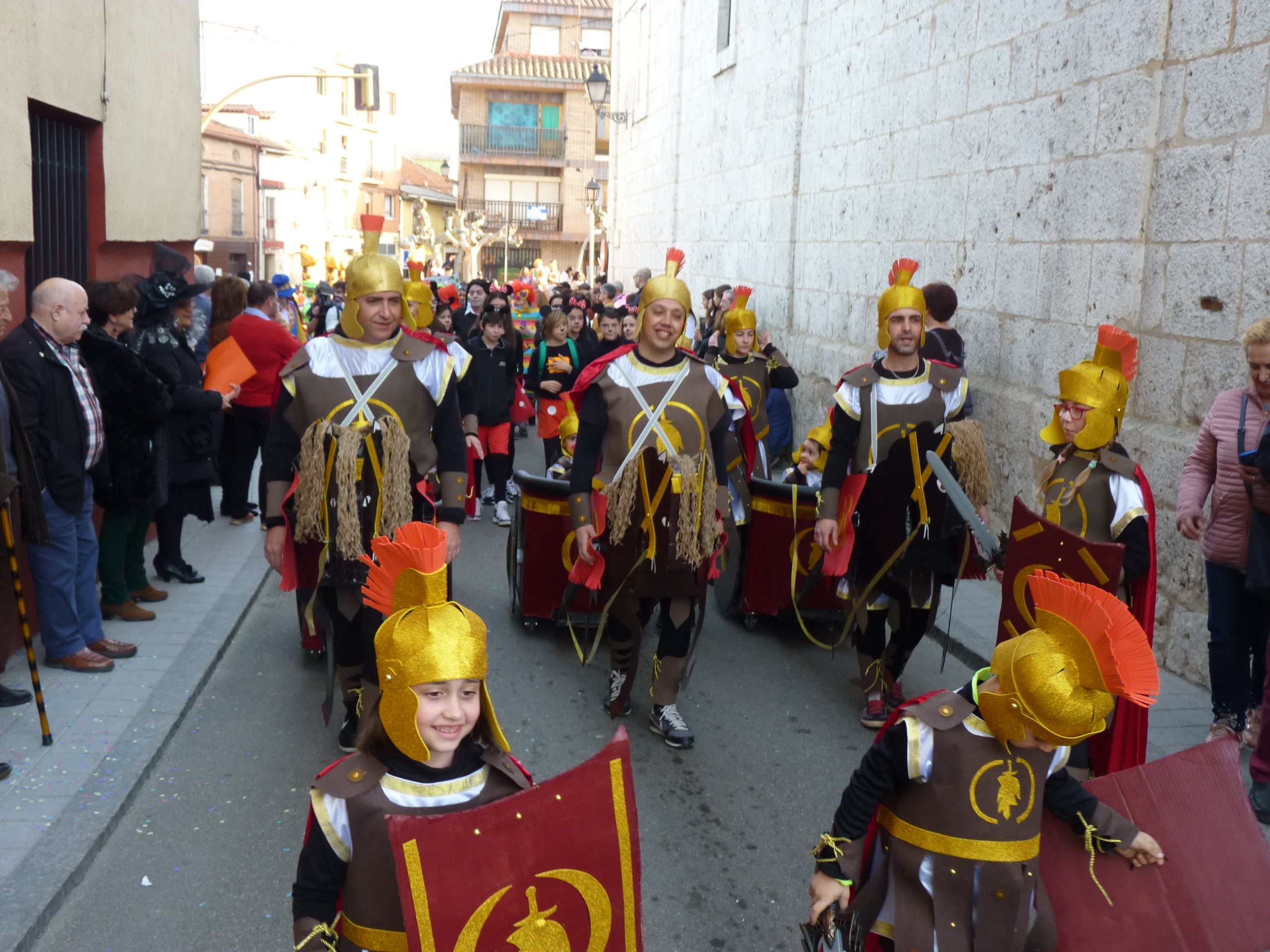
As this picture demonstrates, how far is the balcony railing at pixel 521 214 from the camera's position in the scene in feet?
164

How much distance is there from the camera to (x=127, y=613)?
260 inches

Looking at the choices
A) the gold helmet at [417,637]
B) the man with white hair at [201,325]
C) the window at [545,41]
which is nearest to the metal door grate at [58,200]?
the man with white hair at [201,325]

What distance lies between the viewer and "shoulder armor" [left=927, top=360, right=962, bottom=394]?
5.25m

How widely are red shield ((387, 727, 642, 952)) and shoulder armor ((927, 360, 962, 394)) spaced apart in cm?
319

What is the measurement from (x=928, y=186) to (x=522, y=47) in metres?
46.0

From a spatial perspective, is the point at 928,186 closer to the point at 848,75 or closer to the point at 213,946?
the point at 848,75

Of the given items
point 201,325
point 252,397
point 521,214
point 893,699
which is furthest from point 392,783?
point 521,214

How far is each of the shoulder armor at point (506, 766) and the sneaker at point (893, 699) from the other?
128 inches

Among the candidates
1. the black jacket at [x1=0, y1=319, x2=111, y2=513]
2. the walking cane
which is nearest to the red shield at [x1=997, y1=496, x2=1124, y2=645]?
the walking cane

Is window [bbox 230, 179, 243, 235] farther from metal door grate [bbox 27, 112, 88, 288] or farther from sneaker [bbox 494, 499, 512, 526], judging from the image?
sneaker [bbox 494, 499, 512, 526]

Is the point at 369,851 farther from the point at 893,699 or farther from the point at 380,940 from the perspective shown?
the point at 893,699

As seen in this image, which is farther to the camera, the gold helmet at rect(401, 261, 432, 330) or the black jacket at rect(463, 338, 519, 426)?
the black jacket at rect(463, 338, 519, 426)

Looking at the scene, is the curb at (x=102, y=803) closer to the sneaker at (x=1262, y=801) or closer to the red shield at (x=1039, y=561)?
the red shield at (x=1039, y=561)

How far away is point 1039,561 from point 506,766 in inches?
85.8
